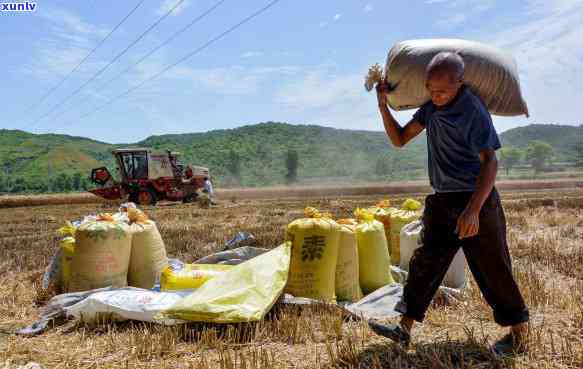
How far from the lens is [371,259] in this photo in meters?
3.26

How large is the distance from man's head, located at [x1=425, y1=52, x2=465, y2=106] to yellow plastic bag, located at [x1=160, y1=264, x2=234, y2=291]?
1881 mm

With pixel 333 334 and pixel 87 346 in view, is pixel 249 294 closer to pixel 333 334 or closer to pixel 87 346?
pixel 333 334

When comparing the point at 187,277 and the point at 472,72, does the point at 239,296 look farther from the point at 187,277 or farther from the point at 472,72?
the point at 472,72

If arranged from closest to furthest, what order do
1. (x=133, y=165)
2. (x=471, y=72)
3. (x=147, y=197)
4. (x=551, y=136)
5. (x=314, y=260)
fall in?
(x=471, y=72), (x=314, y=260), (x=147, y=197), (x=133, y=165), (x=551, y=136)

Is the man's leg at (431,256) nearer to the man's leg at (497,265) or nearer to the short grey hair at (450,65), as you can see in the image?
the man's leg at (497,265)

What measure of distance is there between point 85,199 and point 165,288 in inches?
778

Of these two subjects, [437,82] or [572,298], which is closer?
[437,82]

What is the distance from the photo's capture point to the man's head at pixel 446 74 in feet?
6.33

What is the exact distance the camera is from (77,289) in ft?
10.0

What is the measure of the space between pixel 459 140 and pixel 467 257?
23.4 inches

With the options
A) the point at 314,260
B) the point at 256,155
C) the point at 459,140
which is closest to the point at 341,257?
the point at 314,260

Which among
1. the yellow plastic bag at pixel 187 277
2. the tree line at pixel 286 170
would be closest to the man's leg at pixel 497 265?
the yellow plastic bag at pixel 187 277

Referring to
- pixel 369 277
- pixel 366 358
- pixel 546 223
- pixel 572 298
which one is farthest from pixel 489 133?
pixel 546 223

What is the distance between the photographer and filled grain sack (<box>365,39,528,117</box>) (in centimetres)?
228
